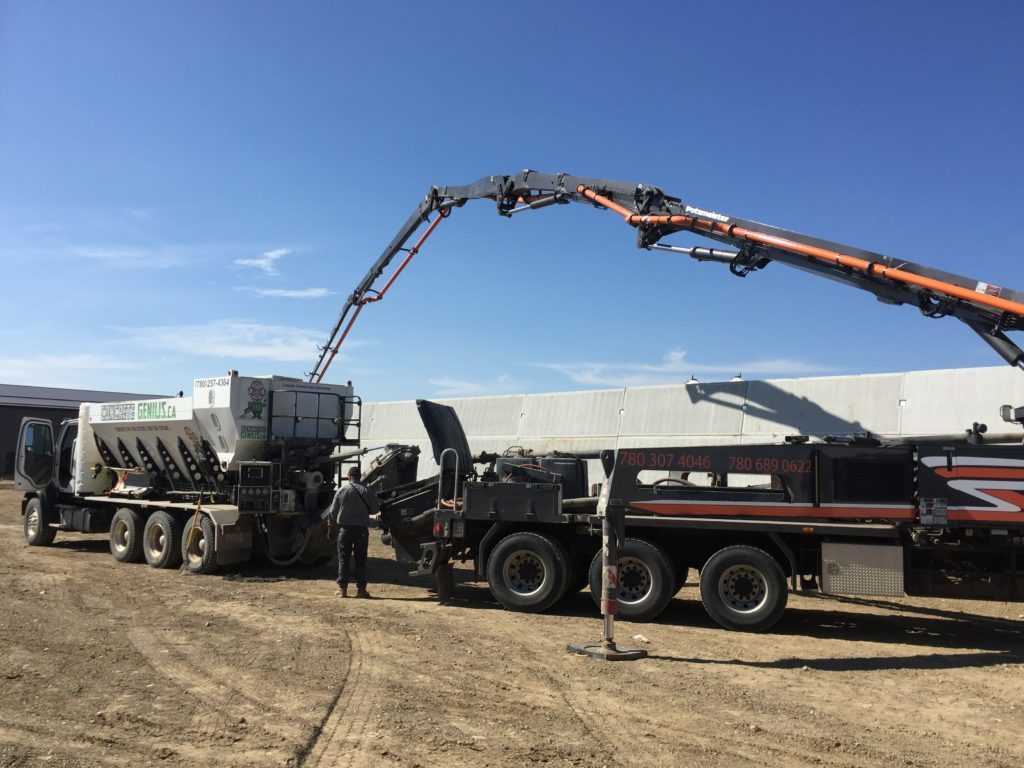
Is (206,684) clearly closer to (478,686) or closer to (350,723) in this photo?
(350,723)

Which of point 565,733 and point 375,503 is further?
point 375,503

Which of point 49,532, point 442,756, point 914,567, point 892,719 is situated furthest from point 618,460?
point 49,532

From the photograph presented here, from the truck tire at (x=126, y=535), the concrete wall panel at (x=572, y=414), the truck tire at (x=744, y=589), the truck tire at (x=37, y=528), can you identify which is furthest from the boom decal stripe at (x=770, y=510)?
the truck tire at (x=37, y=528)

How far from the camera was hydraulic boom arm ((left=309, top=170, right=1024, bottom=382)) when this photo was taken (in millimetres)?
10164

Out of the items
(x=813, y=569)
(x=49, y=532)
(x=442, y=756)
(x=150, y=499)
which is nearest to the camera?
(x=442, y=756)

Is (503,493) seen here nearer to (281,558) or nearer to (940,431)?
(281,558)

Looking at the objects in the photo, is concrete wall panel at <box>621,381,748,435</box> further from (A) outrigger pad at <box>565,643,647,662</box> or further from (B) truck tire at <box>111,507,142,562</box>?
(B) truck tire at <box>111,507,142,562</box>

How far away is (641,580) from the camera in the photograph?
32.8ft

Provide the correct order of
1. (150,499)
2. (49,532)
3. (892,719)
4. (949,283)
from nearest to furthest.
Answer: (892,719) < (949,283) < (150,499) < (49,532)

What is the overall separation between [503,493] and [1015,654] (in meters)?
5.83

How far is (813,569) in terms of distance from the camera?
9.46 m

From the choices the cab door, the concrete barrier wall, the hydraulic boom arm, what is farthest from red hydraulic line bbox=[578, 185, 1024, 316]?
the cab door

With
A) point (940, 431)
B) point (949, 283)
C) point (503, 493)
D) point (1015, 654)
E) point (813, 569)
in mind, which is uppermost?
point (949, 283)

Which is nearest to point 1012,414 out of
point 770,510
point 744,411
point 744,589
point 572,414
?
point 770,510
